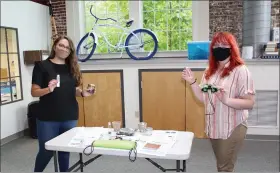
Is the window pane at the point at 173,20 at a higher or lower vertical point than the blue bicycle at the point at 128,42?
higher

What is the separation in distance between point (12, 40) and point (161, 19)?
267cm

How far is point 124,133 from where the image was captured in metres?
2.07

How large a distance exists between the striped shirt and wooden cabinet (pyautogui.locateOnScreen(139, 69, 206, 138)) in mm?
2165

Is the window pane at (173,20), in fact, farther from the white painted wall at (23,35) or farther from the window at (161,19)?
the white painted wall at (23,35)

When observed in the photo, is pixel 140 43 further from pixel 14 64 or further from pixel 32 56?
pixel 14 64

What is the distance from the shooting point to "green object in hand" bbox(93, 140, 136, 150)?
174 centimetres

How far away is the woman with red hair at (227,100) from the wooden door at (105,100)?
2.53 meters

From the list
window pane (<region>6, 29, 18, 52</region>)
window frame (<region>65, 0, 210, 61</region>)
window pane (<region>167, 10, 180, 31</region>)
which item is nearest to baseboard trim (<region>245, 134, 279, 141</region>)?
window frame (<region>65, 0, 210, 61</region>)

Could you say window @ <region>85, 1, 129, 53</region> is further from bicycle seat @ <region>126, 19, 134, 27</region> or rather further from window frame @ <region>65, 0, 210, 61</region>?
bicycle seat @ <region>126, 19, 134, 27</region>

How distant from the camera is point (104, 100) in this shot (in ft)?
14.0

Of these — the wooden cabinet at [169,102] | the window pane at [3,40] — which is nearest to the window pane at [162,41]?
the wooden cabinet at [169,102]

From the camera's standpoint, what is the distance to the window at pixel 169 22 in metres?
4.94

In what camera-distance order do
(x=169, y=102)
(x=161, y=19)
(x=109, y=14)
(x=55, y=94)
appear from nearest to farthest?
(x=55, y=94) < (x=169, y=102) < (x=161, y=19) < (x=109, y=14)

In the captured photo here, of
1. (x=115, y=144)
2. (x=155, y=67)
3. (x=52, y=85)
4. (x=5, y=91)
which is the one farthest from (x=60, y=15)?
(x=115, y=144)
